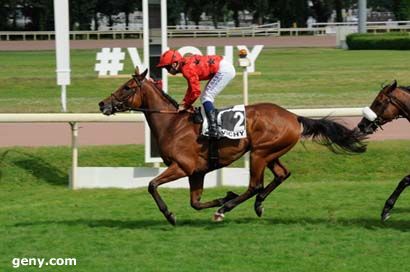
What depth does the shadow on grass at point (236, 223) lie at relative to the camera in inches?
308

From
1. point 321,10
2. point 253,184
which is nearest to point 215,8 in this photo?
point 321,10

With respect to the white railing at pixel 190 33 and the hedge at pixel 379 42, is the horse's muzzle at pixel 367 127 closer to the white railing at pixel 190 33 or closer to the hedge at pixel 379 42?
the hedge at pixel 379 42

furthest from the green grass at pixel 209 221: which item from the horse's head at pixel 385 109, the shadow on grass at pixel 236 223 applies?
the horse's head at pixel 385 109

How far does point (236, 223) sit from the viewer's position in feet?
26.2

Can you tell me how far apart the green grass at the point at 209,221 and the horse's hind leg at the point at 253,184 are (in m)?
0.17

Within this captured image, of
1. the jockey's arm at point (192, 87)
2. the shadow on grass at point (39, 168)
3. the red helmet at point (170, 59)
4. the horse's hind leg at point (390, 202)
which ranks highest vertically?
the red helmet at point (170, 59)

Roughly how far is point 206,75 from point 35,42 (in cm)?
3855

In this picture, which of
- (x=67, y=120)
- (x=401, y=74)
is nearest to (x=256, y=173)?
(x=67, y=120)

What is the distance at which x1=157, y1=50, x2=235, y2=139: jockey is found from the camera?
301 inches

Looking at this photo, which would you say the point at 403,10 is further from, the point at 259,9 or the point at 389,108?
the point at 389,108

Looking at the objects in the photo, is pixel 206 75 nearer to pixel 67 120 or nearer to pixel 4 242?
pixel 4 242

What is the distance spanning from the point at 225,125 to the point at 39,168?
4275mm

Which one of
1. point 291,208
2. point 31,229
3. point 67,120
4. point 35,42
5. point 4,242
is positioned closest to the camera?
point 4,242

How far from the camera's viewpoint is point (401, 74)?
882 inches
